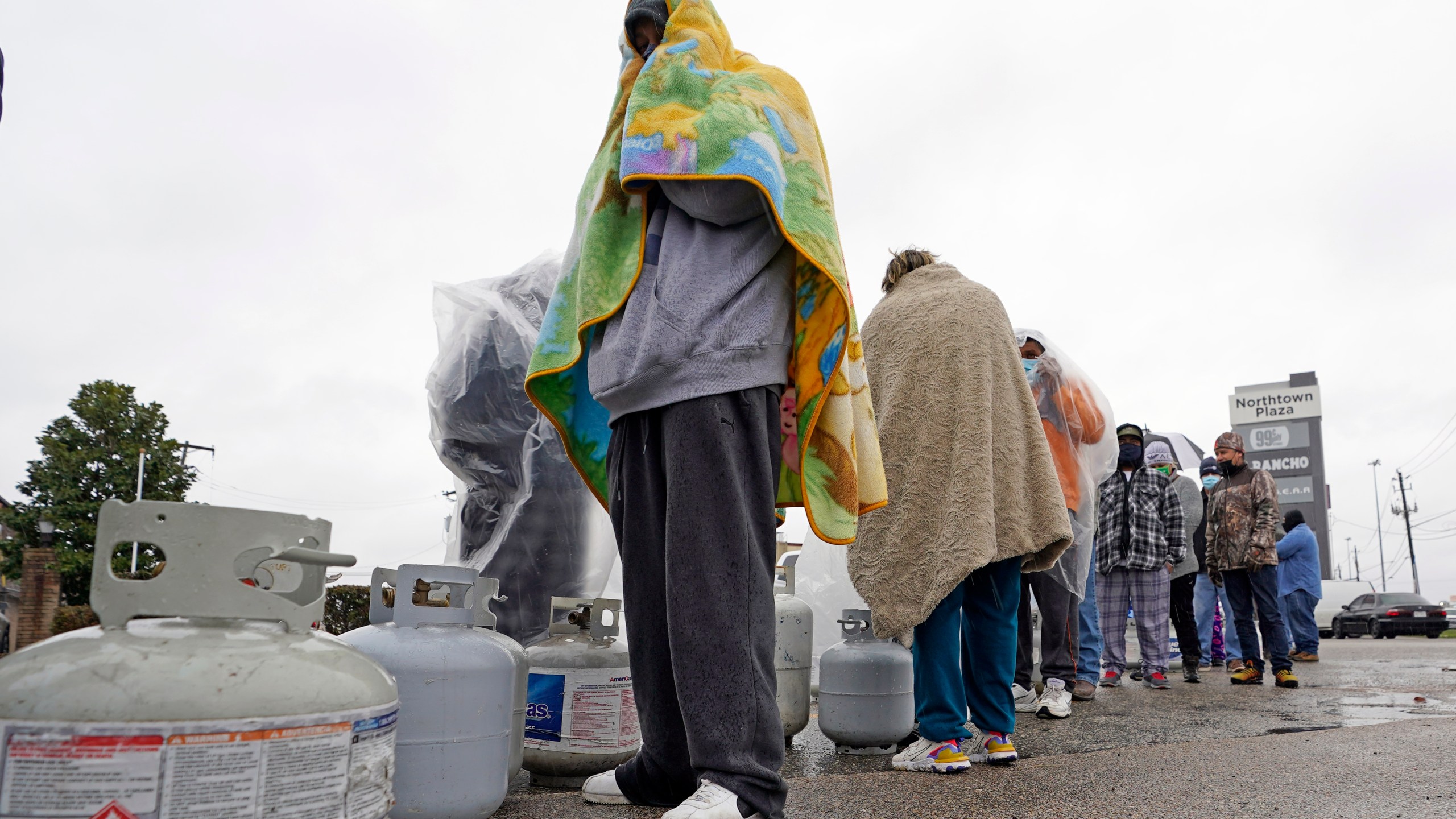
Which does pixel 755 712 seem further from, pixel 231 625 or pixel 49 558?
pixel 49 558

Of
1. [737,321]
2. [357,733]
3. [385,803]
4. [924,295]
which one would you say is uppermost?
[924,295]

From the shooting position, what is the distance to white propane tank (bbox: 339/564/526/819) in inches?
72.1

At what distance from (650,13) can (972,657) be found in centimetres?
227

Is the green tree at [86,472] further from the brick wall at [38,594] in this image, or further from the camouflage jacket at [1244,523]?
the camouflage jacket at [1244,523]

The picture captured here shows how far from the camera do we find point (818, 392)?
201cm

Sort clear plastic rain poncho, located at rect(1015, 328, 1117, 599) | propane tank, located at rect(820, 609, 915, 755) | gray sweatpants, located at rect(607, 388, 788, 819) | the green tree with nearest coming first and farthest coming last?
gray sweatpants, located at rect(607, 388, 788, 819)
propane tank, located at rect(820, 609, 915, 755)
clear plastic rain poncho, located at rect(1015, 328, 1117, 599)
the green tree

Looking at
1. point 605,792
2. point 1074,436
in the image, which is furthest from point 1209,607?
point 605,792

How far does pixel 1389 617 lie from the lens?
2138 centimetres

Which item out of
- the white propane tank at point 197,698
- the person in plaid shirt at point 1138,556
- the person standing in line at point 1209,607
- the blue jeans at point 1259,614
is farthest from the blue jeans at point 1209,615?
the white propane tank at point 197,698

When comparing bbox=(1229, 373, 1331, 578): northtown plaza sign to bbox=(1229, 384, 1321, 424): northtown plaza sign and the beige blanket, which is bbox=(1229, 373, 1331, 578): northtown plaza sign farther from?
the beige blanket

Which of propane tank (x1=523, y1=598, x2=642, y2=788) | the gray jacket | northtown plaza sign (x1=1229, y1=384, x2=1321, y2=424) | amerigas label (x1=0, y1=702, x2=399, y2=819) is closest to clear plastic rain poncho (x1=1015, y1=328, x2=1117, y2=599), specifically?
propane tank (x1=523, y1=598, x2=642, y2=788)

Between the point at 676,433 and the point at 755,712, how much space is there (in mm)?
560

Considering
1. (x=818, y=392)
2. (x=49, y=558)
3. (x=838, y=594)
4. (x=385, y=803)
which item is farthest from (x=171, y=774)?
(x=49, y=558)

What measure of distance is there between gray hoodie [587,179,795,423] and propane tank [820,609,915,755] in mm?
1684
